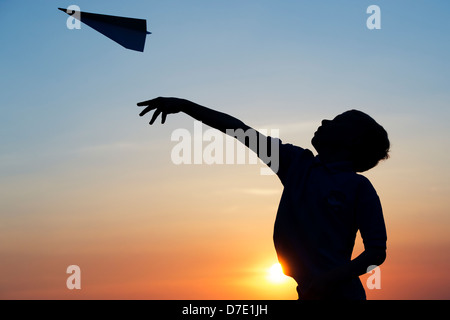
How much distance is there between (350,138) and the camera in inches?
183

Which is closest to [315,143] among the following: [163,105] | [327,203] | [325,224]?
[327,203]

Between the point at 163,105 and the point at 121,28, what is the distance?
0.90 meters

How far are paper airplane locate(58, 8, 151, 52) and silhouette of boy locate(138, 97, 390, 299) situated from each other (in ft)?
1.98

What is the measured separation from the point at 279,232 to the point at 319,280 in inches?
19.4

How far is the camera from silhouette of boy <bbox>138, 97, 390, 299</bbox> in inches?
163

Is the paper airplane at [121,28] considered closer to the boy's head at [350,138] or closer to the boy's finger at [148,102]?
the boy's finger at [148,102]

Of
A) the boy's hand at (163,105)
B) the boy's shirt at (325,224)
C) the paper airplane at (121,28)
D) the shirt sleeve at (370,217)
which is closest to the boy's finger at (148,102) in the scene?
the boy's hand at (163,105)

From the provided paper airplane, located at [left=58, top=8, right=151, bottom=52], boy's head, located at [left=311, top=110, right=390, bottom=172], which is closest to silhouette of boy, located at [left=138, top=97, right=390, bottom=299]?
boy's head, located at [left=311, top=110, right=390, bottom=172]

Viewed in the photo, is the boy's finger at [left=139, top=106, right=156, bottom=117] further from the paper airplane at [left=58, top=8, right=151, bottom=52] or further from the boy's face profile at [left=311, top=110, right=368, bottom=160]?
the boy's face profile at [left=311, top=110, right=368, bottom=160]

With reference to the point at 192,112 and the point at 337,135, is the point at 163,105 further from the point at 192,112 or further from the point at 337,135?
the point at 337,135

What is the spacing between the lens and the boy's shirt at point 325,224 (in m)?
4.19
